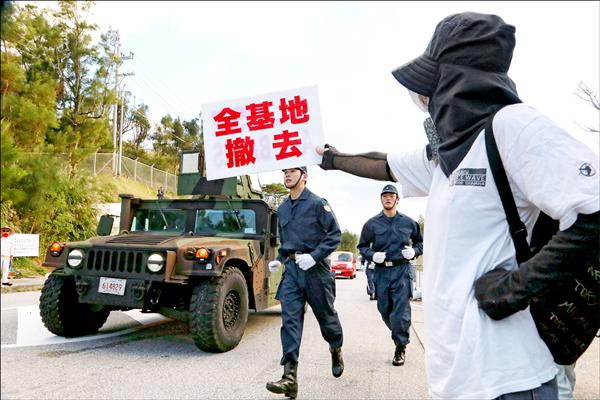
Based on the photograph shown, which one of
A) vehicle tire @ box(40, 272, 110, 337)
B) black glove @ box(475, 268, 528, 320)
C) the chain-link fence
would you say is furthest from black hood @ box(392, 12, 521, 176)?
vehicle tire @ box(40, 272, 110, 337)

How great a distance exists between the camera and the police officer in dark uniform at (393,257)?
4.97m

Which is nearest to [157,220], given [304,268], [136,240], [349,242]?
[136,240]

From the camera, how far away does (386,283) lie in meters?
5.24

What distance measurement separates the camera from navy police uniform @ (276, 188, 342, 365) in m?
3.94

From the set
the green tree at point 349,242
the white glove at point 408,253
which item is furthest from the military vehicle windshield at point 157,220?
the green tree at point 349,242

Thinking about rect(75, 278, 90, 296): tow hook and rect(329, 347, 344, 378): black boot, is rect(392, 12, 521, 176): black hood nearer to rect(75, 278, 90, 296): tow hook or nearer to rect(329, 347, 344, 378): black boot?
rect(329, 347, 344, 378): black boot

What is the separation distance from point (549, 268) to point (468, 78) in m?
0.55

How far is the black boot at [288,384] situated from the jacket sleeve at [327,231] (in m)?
0.94

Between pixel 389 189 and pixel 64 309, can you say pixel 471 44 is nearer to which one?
pixel 389 189

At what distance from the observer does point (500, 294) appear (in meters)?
1.14

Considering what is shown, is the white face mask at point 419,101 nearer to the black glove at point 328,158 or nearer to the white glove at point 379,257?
the black glove at point 328,158

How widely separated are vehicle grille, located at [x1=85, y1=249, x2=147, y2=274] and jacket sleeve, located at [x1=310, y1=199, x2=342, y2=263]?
1.79m

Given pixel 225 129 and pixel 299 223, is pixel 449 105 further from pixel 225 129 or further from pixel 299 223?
pixel 299 223

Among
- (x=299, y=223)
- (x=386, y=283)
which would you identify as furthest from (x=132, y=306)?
(x=386, y=283)
